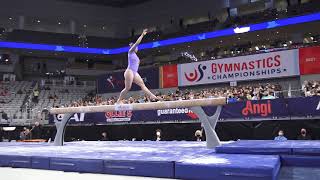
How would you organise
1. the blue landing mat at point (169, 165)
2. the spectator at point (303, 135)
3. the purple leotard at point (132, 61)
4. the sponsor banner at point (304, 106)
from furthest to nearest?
the sponsor banner at point (304, 106)
the spectator at point (303, 135)
the purple leotard at point (132, 61)
the blue landing mat at point (169, 165)

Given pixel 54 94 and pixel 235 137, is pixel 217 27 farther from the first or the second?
pixel 235 137

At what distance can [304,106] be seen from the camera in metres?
10.9

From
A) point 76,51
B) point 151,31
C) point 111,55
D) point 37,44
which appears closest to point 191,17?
point 151,31

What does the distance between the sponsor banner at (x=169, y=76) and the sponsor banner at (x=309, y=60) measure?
707cm

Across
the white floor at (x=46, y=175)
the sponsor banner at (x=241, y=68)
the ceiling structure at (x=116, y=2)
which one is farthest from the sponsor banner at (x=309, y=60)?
the ceiling structure at (x=116, y=2)

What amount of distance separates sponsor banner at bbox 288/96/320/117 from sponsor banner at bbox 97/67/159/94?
11.8 metres

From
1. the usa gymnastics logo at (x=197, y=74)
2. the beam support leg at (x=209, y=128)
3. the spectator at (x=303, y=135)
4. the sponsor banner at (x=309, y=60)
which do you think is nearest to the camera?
the beam support leg at (x=209, y=128)

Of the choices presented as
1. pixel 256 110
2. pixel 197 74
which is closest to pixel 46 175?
pixel 256 110

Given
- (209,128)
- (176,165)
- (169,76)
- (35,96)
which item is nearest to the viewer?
(176,165)

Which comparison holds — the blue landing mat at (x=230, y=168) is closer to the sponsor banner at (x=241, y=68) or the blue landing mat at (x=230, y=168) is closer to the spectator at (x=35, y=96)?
the sponsor banner at (x=241, y=68)

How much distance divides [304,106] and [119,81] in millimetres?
14229

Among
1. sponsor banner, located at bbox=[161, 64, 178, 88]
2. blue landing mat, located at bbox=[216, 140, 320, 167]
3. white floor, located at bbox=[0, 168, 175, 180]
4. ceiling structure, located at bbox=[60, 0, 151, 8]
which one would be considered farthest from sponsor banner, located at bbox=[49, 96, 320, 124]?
ceiling structure, located at bbox=[60, 0, 151, 8]

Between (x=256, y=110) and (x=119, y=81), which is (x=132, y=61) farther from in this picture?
(x=119, y=81)

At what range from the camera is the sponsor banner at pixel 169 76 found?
21320 mm
